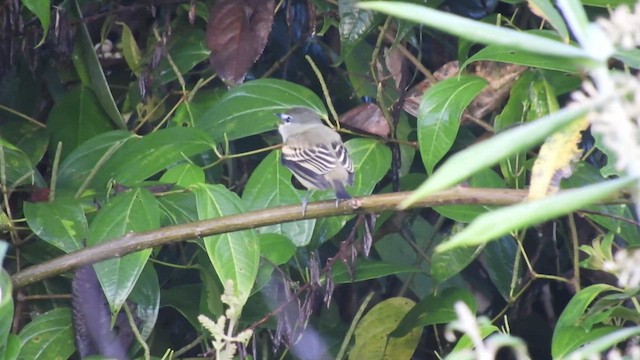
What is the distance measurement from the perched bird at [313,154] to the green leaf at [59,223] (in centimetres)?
57

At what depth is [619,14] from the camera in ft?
2.71

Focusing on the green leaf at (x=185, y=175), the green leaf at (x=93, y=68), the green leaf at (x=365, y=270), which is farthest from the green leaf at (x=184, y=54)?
the green leaf at (x=365, y=270)

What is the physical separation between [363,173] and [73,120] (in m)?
0.96

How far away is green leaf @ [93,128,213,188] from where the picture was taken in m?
2.48

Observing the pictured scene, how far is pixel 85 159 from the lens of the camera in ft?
8.70

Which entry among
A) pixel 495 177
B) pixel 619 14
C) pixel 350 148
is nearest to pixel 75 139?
pixel 350 148

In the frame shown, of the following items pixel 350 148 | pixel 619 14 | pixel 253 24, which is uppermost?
pixel 619 14

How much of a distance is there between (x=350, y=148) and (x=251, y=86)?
32 cm

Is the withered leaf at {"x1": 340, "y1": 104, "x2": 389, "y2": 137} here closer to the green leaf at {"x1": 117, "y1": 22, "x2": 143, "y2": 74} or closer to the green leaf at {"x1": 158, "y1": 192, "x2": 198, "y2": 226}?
the green leaf at {"x1": 158, "y1": 192, "x2": 198, "y2": 226}

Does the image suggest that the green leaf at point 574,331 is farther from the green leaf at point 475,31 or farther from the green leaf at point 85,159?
the green leaf at point 475,31

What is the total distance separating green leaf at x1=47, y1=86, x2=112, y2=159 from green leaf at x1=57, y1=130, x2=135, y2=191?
318 mm

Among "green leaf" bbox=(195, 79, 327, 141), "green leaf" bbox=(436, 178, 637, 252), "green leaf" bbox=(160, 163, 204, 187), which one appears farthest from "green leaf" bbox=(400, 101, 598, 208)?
"green leaf" bbox=(195, 79, 327, 141)

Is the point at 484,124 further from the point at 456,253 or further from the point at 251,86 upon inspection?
the point at 251,86

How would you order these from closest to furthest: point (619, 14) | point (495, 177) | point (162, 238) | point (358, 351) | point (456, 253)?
point (619, 14) < point (162, 238) < point (495, 177) < point (456, 253) < point (358, 351)
